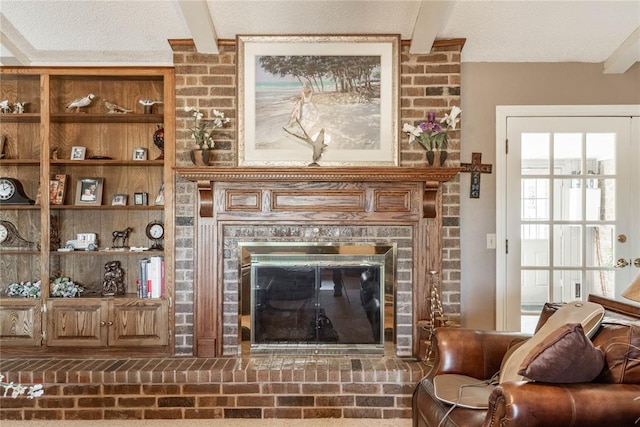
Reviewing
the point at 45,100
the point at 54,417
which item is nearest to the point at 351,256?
the point at 54,417

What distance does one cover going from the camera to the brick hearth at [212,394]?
2.51m

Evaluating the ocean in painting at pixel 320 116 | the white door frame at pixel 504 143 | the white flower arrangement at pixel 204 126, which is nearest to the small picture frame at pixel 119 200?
the white flower arrangement at pixel 204 126

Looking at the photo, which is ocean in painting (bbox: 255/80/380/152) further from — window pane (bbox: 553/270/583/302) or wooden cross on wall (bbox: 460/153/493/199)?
window pane (bbox: 553/270/583/302)

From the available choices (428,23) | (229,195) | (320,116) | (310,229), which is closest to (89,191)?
(229,195)

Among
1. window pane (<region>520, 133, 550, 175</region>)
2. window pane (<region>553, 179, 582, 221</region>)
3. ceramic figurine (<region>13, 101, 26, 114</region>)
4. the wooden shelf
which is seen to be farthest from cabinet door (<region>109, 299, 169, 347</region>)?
window pane (<region>553, 179, 582, 221</region>)

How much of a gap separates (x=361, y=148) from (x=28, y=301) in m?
2.52

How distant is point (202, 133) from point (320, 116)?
803 millimetres

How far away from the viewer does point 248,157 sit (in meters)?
2.78

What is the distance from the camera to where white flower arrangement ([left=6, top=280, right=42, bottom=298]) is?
9.37 ft

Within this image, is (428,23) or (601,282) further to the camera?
(601,282)

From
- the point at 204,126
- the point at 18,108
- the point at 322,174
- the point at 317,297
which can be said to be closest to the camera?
the point at 322,174

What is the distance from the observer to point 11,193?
290 centimetres

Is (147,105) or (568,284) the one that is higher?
(147,105)

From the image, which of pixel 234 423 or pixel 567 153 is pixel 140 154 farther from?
pixel 567 153
